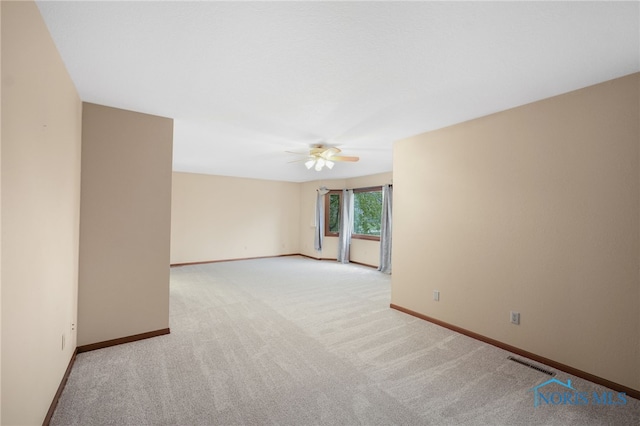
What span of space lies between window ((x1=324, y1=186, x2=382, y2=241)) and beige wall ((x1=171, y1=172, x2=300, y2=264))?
3.85ft

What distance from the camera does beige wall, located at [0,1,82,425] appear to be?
1119mm

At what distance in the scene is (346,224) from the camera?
7117 mm

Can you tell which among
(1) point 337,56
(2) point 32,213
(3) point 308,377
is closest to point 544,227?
(1) point 337,56

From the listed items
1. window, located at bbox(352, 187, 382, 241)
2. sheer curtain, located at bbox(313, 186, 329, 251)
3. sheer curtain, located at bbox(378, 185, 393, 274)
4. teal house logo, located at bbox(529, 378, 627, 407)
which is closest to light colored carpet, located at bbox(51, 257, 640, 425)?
teal house logo, located at bbox(529, 378, 627, 407)

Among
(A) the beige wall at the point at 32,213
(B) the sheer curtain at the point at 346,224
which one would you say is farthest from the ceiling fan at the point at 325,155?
(B) the sheer curtain at the point at 346,224

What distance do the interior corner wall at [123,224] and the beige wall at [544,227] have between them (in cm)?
288

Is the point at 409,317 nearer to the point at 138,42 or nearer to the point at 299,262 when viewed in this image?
the point at 138,42

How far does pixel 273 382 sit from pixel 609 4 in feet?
9.52

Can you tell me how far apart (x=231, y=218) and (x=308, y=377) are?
5.62 m

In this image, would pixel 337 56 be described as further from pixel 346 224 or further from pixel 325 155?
pixel 346 224

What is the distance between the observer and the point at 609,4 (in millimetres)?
1302

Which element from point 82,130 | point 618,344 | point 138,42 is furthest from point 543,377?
point 82,130

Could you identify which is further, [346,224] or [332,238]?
[332,238]

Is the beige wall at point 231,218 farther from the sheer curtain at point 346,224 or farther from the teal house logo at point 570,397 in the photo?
the teal house logo at point 570,397
